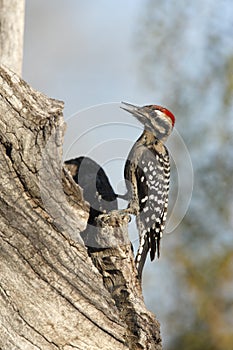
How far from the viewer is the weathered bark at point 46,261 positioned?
7.65ft

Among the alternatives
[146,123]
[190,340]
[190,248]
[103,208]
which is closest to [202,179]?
[190,248]

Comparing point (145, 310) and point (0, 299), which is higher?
point (145, 310)

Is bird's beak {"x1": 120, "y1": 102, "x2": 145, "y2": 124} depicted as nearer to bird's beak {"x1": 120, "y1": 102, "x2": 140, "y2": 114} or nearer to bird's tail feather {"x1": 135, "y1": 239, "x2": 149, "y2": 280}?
bird's beak {"x1": 120, "y1": 102, "x2": 140, "y2": 114}

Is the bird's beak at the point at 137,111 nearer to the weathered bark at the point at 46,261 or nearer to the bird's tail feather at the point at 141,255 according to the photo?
the bird's tail feather at the point at 141,255

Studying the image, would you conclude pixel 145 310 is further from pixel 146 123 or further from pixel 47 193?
pixel 146 123

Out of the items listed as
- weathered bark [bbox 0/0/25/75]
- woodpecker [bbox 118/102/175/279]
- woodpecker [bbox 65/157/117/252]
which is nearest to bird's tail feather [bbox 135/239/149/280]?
woodpecker [bbox 118/102/175/279]

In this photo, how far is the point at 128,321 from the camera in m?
2.46

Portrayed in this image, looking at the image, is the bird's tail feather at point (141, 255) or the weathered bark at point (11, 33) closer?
the bird's tail feather at point (141, 255)

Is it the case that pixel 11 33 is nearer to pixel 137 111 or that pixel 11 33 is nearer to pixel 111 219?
pixel 137 111

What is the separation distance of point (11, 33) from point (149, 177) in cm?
118

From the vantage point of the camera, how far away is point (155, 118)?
11.7ft

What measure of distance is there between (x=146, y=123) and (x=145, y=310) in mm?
1308

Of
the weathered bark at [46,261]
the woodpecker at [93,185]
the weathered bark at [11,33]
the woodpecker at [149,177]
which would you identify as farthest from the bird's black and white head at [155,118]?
the weathered bark at [46,261]

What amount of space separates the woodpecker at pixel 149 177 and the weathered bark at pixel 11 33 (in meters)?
0.80
